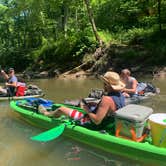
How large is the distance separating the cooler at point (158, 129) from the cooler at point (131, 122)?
20 cm

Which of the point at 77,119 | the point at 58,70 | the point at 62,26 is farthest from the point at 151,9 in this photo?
the point at 77,119

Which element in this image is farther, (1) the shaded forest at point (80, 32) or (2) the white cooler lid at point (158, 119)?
(1) the shaded forest at point (80, 32)

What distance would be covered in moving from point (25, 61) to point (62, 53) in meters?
6.88

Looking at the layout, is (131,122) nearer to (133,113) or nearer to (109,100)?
(133,113)

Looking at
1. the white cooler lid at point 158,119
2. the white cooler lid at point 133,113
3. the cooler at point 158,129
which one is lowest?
the cooler at point 158,129

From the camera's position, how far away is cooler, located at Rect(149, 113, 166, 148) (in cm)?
545

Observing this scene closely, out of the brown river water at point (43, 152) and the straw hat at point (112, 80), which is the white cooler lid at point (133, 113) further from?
the brown river water at point (43, 152)

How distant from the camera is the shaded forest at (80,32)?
20.8 meters

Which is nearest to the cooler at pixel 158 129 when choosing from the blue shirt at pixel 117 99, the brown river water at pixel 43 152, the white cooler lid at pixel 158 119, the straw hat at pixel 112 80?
the white cooler lid at pixel 158 119

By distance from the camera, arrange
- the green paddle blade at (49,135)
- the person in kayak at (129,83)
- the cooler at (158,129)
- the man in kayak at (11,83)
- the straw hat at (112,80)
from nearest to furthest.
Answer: the cooler at (158,129)
the straw hat at (112,80)
the green paddle blade at (49,135)
the person in kayak at (129,83)
the man in kayak at (11,83)

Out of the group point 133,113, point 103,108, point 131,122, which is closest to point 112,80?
point 103,108

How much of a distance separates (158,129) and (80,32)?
67.2 ft

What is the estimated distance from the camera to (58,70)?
2484 cm

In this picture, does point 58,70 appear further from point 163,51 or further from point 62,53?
point 163,51
